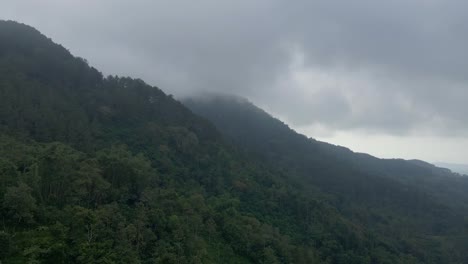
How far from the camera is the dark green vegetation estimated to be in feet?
91.0

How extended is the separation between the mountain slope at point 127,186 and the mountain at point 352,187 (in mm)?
11588

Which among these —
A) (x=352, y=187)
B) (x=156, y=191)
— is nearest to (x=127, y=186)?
(x=156, y=191)

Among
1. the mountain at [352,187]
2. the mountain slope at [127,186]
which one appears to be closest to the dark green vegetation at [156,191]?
the mountain slope at [127,186]

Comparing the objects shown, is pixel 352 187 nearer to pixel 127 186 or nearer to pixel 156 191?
pixel 156 191

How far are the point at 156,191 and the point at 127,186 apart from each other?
96.7 inches

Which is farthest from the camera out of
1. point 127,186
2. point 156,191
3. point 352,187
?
point 352,187

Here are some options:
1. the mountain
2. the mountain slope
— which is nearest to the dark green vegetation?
the mountain slope

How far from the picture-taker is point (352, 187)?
92.8m

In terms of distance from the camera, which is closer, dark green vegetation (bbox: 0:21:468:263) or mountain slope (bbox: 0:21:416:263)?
mountain slope (bbox: 0:21:416:263)

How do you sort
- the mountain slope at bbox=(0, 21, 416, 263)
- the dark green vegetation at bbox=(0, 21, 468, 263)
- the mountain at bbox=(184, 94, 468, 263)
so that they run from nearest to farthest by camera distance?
the mountain slope at bbox=(0, 21, 416, 263), the dark green vegetation at bbox=(0, 21, 468, 263), the mountain at bbox=(184, 94, 468, 263)

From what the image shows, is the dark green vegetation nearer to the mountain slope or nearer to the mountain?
the mountain slope

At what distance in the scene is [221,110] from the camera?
121625 millimetres

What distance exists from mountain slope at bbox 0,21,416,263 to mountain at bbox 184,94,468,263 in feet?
38.0

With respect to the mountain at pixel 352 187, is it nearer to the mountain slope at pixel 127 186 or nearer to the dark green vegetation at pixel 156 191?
the dark green vegetation at pixel 156 191
